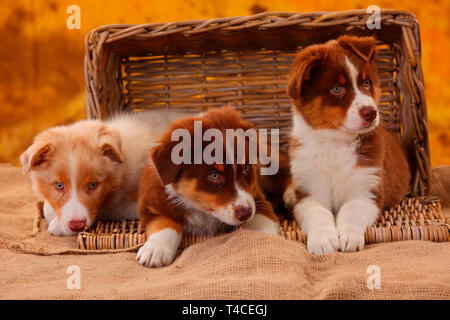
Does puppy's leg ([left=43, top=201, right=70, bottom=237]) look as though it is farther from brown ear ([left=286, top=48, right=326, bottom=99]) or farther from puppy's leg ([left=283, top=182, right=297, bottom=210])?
brown ear ([left=286, top=48, right=326, bottom=99])

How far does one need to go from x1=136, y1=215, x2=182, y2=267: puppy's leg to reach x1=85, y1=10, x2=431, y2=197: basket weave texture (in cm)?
132

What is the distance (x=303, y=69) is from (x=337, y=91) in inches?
8.9

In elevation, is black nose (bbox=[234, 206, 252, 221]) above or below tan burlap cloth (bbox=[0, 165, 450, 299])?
above

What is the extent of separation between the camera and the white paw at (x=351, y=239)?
2.79 metres

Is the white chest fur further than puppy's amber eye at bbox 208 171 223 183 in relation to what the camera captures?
Yes

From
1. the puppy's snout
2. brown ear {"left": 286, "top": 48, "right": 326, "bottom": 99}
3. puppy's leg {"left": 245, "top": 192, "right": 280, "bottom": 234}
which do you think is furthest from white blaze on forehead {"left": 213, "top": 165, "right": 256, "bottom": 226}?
the puppy's snout

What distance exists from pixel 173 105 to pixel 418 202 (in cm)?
201

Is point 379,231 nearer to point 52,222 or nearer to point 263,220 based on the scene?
point 263,220

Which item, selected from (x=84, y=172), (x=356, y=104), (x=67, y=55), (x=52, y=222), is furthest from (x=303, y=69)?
(x=67, y=55)

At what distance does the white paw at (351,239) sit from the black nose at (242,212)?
20.7 inches

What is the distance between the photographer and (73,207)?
3260mm

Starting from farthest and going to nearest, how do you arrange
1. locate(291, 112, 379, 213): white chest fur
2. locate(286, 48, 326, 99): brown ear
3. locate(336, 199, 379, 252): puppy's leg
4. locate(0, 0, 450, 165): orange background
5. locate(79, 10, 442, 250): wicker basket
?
locate(0, 0, 450, 165): orange background → locate(79, 10, 442, 250): wicker basket → locate(291, 112, 379, 213): white chest fur → locate(286, 48, 326, 99): brown ear → locate(336, 199, 379, 252): puppy's leg

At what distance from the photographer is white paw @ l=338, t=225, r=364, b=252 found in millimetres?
2785

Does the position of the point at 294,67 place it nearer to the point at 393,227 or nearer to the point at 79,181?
the point at 393,227
